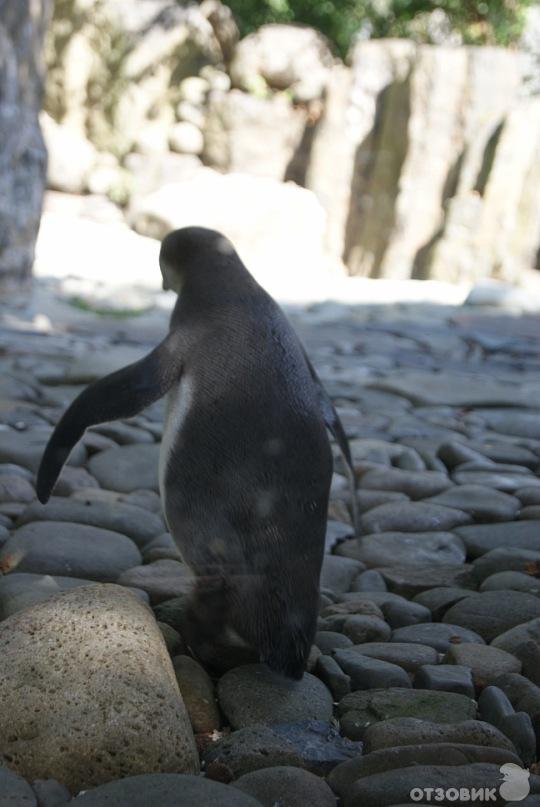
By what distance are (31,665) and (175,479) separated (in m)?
0.59

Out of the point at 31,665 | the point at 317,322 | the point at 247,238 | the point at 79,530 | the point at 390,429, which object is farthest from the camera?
the point at 247,238

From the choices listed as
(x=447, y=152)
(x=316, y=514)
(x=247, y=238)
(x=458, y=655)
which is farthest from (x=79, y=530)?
(x=447, y=152)

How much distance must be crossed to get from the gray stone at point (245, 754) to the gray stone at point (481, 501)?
1.59 metres

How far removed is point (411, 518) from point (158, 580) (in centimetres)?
98

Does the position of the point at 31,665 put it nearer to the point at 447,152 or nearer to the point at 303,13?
the point at 447,152

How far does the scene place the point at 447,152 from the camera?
13250 mm

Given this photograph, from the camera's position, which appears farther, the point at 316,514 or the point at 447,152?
the point at 447,152

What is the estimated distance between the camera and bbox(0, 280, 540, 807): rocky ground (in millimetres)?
1567

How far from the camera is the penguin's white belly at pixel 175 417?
2199 mm

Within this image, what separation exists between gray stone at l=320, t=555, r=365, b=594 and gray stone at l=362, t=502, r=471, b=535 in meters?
0.28

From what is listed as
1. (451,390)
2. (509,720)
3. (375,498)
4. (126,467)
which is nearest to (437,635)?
(509,720)

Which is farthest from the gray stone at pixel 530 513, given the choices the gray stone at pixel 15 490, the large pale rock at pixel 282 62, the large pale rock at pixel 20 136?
the large pale rock at pixel 282 62

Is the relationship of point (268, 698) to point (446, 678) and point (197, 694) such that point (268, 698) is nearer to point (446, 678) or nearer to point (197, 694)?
point (197, 694)

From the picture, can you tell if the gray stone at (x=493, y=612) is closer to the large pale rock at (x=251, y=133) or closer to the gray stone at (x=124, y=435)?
the gray stone at (x=124, y=435)
